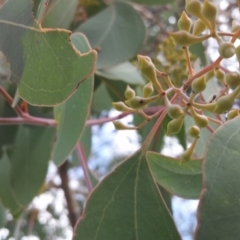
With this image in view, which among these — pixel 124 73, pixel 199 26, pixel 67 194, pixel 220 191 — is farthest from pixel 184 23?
pixel 67 194

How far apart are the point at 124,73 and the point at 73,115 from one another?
24.0 inches

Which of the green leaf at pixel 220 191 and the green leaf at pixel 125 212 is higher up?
the green leaf at pixel 220 191

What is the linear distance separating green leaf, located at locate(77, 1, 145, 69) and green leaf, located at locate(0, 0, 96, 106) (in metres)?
0.79

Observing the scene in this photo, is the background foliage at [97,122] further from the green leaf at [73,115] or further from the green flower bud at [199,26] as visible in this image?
the green flower bud at [199,26]

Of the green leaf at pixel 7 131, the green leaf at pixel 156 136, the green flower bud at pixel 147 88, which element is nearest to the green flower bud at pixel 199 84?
the green flower bud at pixel 147 88

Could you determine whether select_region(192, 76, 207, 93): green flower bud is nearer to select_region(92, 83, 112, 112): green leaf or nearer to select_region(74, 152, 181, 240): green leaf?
select_region(74, 152, 181, 240): green leaf

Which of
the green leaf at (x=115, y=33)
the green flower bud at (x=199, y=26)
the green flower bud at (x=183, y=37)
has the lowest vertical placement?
the green leaf at (x=115, y=33)

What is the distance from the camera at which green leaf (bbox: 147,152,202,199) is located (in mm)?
966

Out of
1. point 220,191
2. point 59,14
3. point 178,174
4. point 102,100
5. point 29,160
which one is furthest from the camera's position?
point 102,100

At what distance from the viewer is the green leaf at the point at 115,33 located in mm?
1616

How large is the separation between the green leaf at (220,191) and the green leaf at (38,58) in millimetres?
207

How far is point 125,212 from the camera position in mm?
803

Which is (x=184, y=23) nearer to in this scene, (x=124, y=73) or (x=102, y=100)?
(x=124, y=73)

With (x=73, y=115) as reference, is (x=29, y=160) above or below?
below
